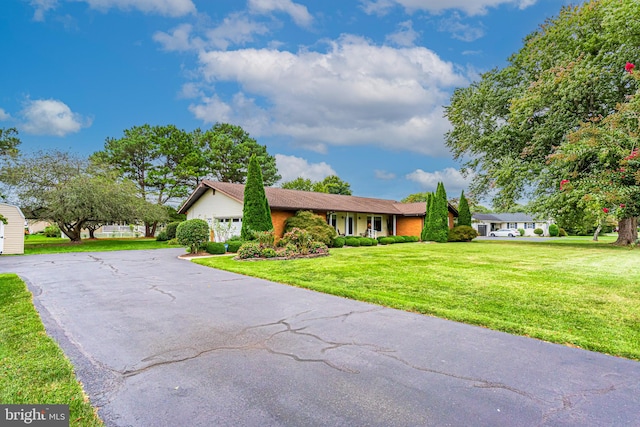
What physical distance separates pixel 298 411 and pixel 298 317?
2.82 metres

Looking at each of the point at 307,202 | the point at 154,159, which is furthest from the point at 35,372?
the point at 154,159

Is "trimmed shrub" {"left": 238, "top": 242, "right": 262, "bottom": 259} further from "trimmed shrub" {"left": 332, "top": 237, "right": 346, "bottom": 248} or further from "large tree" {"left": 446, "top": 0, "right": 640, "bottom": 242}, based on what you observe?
"large tree" {"left": 446, "top": 0, "right": 640, "bottom": 242}

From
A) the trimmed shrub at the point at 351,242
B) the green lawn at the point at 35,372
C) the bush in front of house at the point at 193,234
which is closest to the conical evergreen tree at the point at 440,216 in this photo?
the trimmed shrub at the point at 351,242

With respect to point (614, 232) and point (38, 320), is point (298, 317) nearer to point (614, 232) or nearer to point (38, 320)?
point (38, 320)

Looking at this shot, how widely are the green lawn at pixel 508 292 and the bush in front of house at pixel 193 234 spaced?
386 cm

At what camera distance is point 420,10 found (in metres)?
14.7

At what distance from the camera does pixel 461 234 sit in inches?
1091

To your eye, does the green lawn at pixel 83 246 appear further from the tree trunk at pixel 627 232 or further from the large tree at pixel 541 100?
the tree trunk at pixel 627 232

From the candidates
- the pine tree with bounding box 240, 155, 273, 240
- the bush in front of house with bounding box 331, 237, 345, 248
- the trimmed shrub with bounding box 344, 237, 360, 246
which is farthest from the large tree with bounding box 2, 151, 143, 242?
the trimmed shrub with bounding box 344, 237, 360, 246

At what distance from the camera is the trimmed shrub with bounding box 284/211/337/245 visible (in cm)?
1974

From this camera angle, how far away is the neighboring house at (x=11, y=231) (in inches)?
707

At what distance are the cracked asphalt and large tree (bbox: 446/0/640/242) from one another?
1554 centimetres

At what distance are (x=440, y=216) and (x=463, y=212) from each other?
12.9 ft

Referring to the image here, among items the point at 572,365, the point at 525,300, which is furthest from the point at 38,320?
the point at 525,300
